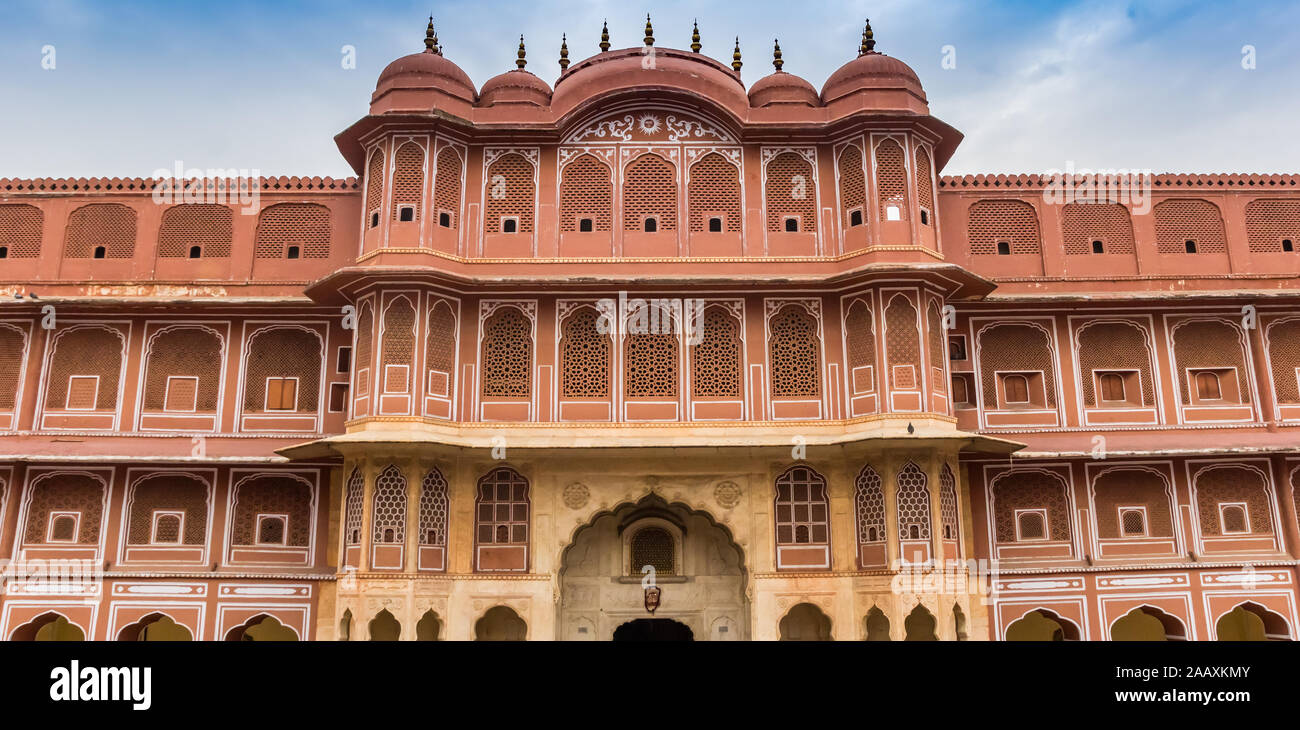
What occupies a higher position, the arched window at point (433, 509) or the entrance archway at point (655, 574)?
the arched window at point (433, 509)

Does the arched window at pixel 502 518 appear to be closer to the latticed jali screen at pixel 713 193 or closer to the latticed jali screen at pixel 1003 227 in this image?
the latticed jali screen at pixel 713 193

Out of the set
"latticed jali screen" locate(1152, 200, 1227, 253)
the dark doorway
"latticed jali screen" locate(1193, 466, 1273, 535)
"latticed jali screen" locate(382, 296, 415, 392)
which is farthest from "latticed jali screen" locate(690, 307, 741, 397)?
"latticed jali screen" locate(1193, 466, 1273, 535)

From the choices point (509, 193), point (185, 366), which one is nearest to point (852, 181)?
point (509, 193)

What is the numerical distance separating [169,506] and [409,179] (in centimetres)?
701

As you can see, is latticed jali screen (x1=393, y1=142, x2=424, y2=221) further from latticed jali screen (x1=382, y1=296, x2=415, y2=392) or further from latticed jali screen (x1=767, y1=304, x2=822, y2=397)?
latticed jali screen (x1=767, y1=304, x2=822, y2=397)

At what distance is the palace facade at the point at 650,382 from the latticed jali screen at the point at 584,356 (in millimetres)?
67

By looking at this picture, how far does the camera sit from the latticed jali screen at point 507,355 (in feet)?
50.8

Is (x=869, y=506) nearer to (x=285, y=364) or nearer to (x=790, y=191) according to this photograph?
(x=790, y=191)

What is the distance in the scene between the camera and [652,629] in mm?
15812

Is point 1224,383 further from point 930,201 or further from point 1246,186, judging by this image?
point 930,201

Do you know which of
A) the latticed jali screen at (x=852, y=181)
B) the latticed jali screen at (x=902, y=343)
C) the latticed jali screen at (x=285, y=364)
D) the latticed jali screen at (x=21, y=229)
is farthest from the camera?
the latticed jali screen at (x=21, y=229)

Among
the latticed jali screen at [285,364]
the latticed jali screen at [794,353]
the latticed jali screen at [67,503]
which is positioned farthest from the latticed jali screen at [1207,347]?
the latticed jali screen at [67,503]

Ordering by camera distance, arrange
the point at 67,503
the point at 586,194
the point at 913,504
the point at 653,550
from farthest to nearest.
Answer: the point at 586,194, the point at 67,503, the point at 653,550, the point at 913,504
